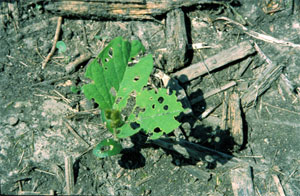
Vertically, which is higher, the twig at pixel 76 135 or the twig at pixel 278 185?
the twig at pixel 76 135

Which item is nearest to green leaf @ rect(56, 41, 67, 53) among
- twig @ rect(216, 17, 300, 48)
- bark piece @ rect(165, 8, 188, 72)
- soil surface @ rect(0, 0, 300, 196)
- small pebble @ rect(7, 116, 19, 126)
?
soil surface @ rect(0, 0, 300, 196)

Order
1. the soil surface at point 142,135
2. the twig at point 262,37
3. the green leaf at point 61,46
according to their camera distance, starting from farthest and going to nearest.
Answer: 1. the twig at point 262,37
2. the green leaf at point 61,46
3. the soil surface at point 142,135

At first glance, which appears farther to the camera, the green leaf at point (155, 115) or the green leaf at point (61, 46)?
the green leaf at point (61, 46)

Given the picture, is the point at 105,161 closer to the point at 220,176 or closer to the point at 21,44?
the point at 220,176

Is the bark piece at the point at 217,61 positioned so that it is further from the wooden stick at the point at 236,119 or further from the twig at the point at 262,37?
the wooden stick at the point at 236,119

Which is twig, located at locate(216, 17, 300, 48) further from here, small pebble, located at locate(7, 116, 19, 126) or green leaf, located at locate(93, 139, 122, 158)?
small pebble, located at locate(7, 116, 19, 126)

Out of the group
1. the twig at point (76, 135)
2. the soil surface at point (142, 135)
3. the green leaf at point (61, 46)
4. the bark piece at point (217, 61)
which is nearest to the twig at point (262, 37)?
the soil surface at point (142, 135)
